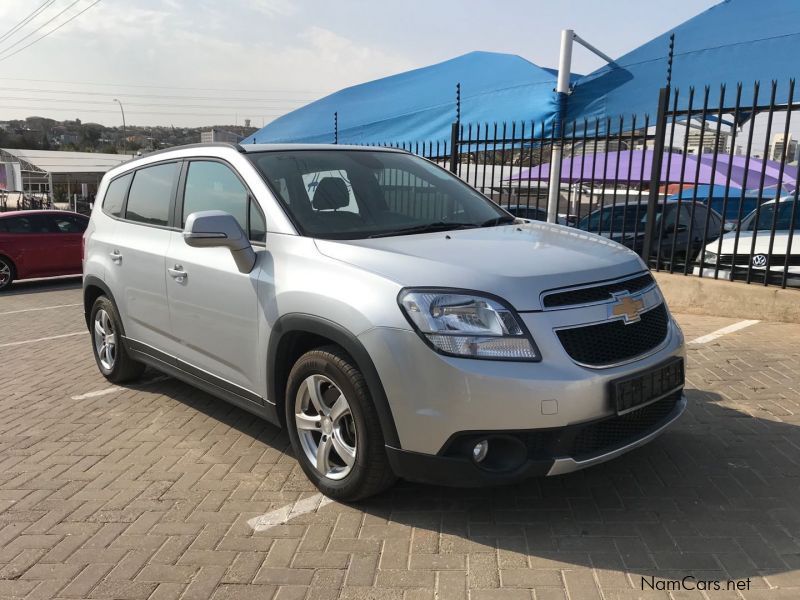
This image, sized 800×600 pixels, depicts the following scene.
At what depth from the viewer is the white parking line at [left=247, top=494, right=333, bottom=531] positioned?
10.1 ft

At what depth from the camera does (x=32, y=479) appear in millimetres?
3660

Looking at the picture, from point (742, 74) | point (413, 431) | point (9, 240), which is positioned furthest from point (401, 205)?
point (9, 240)

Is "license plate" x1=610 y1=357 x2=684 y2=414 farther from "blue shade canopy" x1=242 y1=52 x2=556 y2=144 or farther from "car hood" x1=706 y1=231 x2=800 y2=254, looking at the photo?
"blue shade canopy" x1=242 y1=52 x2=556 y2=144

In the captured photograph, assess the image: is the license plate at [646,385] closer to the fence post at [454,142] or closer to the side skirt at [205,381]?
the side skirt at [205,381]

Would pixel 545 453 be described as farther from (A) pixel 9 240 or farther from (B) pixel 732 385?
(A) pixel 9 240

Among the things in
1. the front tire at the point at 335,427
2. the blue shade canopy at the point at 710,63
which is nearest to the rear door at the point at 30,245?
the blue shade canopy at the point at 710,63

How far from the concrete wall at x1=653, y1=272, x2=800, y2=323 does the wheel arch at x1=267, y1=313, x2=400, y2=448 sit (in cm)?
547

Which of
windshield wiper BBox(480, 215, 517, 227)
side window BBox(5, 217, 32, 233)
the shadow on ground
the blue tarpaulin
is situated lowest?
the shadow on ground

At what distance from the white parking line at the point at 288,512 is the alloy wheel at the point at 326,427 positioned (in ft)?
0.55

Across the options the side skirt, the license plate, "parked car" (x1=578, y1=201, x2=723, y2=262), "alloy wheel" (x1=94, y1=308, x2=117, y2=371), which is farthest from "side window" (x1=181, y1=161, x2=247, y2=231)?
"parked car" (x1=578, y1=201, x2=723, y2=262)

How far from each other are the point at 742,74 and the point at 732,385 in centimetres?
416

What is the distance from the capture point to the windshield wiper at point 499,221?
387 cm

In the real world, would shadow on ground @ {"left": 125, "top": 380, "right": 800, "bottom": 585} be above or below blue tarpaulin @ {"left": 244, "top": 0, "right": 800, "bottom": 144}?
below

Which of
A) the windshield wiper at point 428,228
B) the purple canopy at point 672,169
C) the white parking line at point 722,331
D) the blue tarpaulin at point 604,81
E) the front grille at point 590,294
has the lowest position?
the white parking line at point 722,331
